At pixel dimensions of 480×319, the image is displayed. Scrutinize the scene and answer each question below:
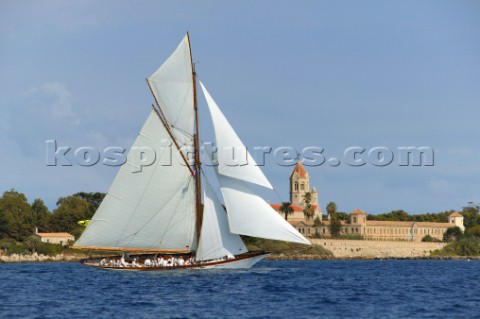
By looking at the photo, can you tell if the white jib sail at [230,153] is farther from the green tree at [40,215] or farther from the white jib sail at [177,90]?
the green tree at [40,215]

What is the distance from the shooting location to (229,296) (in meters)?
44.3

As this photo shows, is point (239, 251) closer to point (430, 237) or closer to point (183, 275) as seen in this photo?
point (183, 275)

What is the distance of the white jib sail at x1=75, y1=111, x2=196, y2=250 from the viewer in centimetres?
5819

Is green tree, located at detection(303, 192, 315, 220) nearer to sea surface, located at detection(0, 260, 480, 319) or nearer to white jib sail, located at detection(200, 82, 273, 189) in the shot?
sea surface, located at detection(0, 260, 480, 319)

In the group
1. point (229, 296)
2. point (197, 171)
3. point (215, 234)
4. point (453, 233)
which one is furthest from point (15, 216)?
point (453, 233)

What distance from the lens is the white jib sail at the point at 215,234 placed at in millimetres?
57344

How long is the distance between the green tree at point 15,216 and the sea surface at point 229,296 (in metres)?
67.3

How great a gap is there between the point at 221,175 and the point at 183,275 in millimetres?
7151

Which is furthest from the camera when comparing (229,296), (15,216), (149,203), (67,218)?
(67,218)

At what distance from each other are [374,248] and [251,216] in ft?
340

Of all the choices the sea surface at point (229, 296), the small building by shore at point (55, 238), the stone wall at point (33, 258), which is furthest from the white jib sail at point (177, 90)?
the small building by shore at point (55, 238)

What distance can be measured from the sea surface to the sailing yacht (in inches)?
68.3

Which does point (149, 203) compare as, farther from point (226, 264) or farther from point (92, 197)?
point (92, 197)

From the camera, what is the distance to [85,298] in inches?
1775
